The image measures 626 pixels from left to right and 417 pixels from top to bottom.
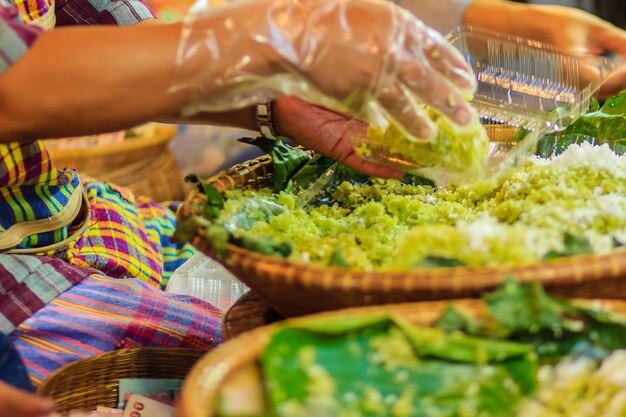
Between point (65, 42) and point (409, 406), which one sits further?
point (65, 42)

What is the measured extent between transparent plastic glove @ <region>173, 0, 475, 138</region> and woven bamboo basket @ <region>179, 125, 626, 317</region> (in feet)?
0.91

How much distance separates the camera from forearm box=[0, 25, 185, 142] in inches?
40.8

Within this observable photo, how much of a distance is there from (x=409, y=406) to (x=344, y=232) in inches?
23.3

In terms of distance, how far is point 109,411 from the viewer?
1300 mm

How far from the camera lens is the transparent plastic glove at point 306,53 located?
105 cm

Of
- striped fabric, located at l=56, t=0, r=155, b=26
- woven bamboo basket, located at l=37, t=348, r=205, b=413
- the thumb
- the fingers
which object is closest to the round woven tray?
woven bamboo basket, located at l=37, t=348, r=205, b=413

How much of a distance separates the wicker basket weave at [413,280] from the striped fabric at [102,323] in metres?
0.56

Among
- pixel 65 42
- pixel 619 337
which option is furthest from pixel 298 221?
pixel 619 337

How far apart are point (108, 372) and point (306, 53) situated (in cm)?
76

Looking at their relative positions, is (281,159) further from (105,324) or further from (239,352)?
(239,352)

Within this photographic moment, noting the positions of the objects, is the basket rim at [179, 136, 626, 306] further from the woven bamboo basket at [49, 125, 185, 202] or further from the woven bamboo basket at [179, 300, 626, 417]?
the woven bamboo basket at [49, 125, 185, 202]

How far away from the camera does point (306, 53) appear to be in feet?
3.45

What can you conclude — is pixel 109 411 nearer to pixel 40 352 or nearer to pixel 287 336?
pixel 40 352

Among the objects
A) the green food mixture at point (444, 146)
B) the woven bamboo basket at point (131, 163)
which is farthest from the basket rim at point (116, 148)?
the green food mixture at point (444, 146)
